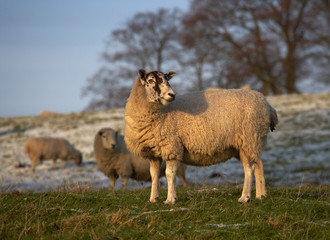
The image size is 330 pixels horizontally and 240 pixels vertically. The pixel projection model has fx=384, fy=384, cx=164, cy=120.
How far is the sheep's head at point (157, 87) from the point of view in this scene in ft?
20.7

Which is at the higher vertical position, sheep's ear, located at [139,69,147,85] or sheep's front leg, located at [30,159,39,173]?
sheep's ear, located at [139,69,147,85]

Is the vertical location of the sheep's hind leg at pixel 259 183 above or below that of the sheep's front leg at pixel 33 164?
above

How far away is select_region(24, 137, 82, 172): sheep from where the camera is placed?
1780cm

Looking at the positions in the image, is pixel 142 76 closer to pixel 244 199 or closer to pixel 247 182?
pixel 247 182

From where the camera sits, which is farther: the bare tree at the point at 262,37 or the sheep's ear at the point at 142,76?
the bare tree at the point at 262,37

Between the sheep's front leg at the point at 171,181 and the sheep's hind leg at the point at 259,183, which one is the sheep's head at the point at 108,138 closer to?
the sheep's front leg at the point at 171,181

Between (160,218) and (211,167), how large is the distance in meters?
10.2

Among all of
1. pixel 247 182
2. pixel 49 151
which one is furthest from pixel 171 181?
pixel 49 151

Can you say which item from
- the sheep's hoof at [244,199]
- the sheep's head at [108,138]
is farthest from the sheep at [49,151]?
the sheep's hoof at [244,199]

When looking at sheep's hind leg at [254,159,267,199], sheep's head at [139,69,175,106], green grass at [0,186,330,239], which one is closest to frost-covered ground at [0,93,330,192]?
sheep's hind leg at [254,159,267,199]

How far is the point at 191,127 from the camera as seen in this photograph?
22.1 ft

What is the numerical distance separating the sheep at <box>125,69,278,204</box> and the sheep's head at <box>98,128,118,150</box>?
4.87 meters

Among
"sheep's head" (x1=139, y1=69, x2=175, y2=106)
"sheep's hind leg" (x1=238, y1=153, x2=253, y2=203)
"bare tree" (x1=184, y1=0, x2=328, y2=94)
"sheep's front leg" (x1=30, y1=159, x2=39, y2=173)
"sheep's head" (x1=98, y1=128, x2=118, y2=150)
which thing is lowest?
"sheep's front leg" (x1=30, y1=159, x2=39, y2=173)

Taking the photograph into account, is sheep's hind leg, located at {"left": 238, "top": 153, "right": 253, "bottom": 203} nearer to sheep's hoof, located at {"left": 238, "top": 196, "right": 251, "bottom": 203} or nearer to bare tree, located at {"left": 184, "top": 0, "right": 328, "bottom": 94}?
sheep's hoof, located at {"left": 238, "top": 196, "right": 251, "bottom": 203}
